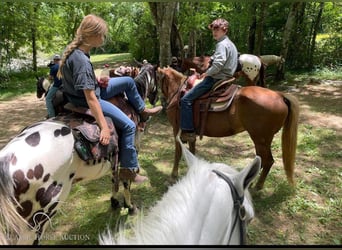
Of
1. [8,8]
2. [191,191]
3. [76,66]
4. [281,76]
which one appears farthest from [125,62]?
[281,76]

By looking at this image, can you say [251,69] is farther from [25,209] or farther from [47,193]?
[25,209]

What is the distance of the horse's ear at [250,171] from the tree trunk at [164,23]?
11.7 feet

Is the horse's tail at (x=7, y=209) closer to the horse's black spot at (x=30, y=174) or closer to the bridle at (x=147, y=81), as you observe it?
the horse's black spot at (x=30, y=174)

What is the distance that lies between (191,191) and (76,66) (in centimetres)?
105

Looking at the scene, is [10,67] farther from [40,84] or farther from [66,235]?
[66,235]

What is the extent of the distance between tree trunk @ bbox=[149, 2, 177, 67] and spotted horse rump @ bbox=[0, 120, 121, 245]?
9.75 feet

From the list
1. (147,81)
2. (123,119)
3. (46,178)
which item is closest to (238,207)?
(46,178)

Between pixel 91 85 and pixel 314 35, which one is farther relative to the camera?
pixel 314 35

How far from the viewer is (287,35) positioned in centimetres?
495

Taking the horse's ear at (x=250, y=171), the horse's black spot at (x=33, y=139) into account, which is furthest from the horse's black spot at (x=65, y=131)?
the horse's ear at (x=250, y=171)

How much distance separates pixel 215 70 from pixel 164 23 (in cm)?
189

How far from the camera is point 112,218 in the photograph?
2492mm

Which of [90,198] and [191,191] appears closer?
[191,191]

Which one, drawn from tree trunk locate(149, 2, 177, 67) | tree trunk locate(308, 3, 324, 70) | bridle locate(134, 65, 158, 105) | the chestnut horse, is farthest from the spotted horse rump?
tree trunk locate(308, 3, 324, 70)
